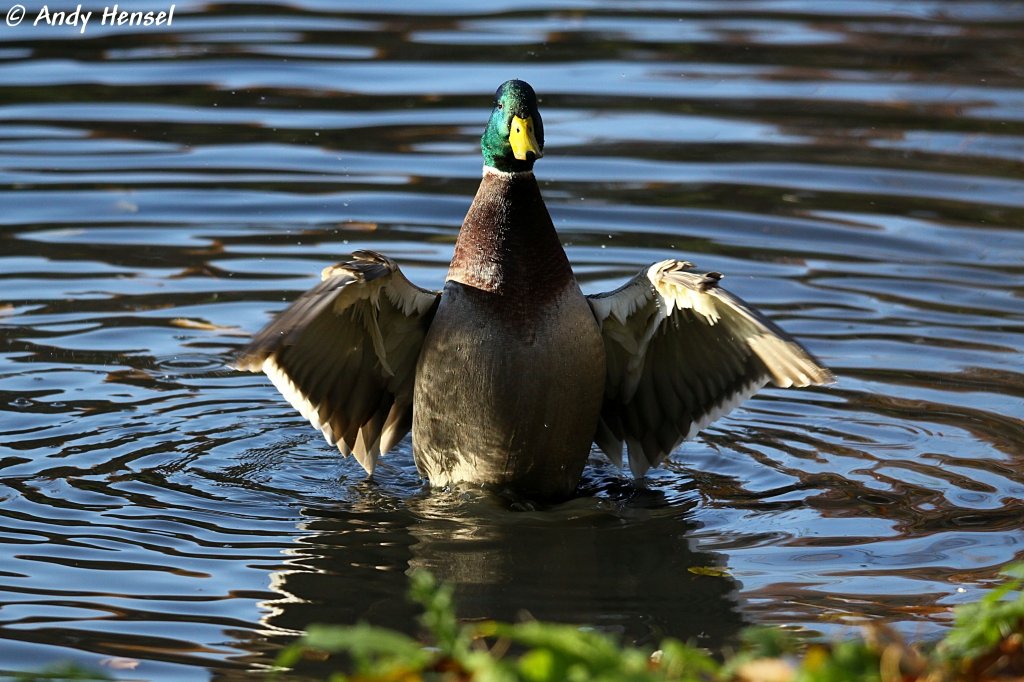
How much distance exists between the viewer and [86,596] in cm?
495

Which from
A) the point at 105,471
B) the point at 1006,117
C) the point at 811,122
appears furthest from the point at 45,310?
the point at 1006,117

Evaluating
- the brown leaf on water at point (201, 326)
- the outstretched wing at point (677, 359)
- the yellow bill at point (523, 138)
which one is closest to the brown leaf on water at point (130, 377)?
the brown leaf on water at point (201, 326)

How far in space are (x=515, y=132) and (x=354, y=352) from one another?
3.38 ft

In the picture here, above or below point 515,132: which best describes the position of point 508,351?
below

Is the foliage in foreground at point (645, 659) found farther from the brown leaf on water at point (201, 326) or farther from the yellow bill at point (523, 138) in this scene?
the brown leaf on water at point (201, 326)

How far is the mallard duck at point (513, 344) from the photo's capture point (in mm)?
5727

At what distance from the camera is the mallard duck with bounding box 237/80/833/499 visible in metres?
5.73

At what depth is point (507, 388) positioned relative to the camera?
5.80m

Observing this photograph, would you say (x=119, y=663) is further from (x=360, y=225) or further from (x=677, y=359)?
(x=360, y=225)

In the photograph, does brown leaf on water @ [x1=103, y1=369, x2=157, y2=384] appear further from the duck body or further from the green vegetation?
the green vegetation

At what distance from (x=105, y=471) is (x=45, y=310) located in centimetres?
196

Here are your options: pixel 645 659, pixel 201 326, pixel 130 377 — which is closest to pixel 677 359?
pixel 130 377

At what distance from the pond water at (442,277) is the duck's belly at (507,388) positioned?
0.63 feet

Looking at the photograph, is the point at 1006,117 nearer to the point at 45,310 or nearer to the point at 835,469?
the point at 835,469
